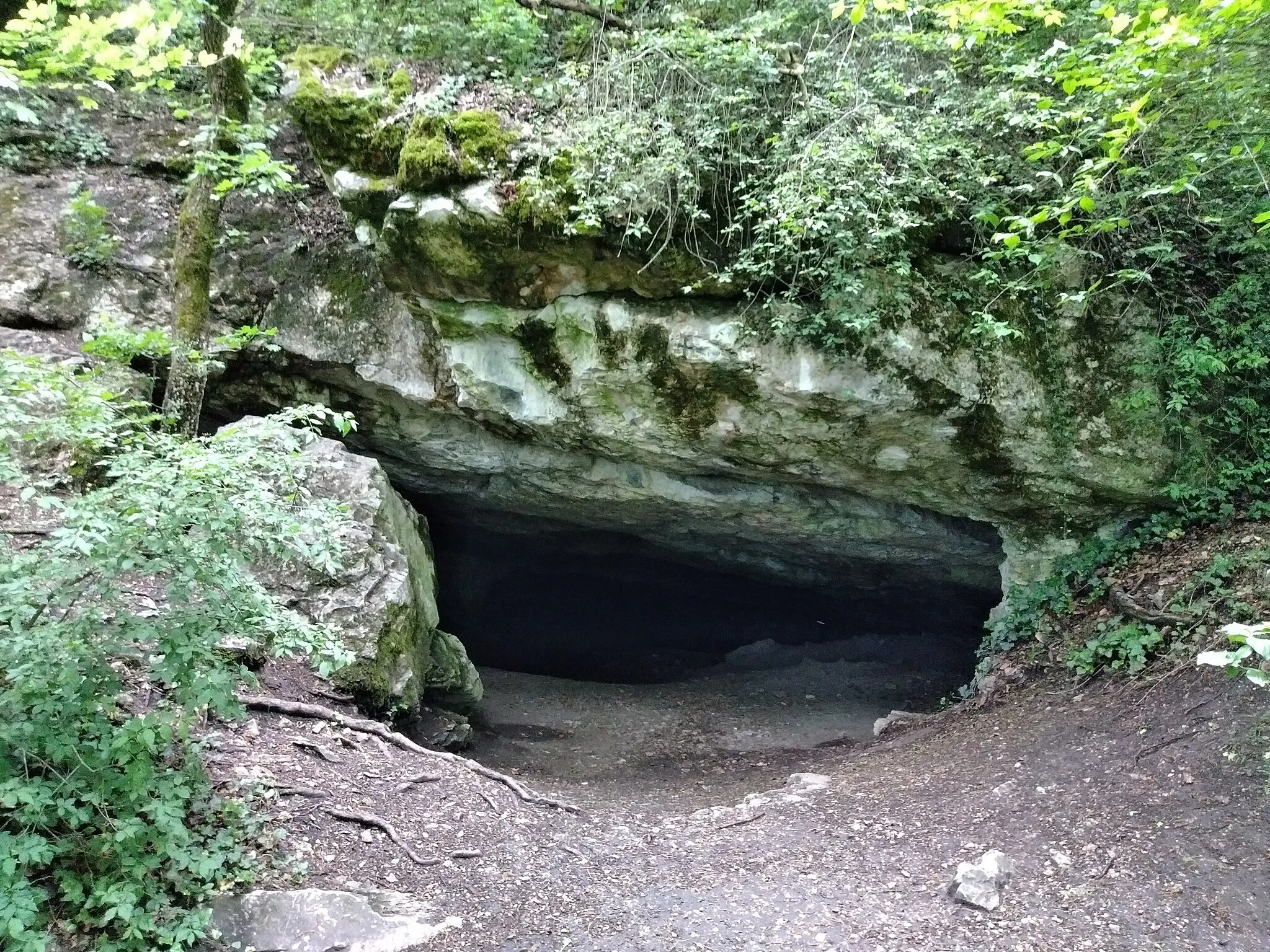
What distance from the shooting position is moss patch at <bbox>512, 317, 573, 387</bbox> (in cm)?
620

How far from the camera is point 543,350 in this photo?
6.30 meters

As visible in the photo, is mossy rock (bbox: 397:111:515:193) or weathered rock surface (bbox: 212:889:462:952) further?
mossy rock (bbox: 397:111:515:193)

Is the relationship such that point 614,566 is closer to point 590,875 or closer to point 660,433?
point 660,433

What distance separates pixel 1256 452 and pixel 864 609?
6.38 m

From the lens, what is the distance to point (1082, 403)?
18.8ft

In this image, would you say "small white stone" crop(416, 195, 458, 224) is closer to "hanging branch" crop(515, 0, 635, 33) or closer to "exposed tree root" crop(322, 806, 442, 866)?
"hanging branch" crop(515, 0, 635, 33)

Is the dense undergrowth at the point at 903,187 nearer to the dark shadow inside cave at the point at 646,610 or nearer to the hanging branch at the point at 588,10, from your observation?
the hanging branch at the point at 588,10

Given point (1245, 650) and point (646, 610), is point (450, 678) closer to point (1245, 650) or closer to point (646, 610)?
point (1245, 650)

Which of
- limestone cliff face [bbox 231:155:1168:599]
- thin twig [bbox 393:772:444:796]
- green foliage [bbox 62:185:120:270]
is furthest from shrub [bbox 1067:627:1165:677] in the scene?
green foliage [bbox 62:185:120:270]

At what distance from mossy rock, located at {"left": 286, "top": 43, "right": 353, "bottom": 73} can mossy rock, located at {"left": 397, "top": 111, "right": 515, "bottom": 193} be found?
4.14 feet

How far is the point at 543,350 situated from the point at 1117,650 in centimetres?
493

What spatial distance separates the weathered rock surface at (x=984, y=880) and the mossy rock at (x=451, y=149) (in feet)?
17.4

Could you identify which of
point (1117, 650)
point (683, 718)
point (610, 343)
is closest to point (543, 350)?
point (610, 343)

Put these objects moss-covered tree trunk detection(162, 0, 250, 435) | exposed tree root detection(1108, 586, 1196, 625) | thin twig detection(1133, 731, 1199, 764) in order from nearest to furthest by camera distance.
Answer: thin twig detection(1133, 731, 1199, 764) → exposed tree root detection(1108, 586, 1196, 625) → moss-covered tree trunk detection(162, 0, 250, 435)
